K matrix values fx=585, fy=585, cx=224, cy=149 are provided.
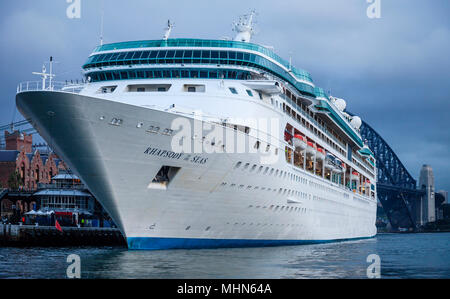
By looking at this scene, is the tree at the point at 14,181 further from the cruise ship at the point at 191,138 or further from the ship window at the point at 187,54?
the ship window at the point at 187,54

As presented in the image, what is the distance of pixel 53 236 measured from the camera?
3844 cm

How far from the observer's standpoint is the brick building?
70750mm

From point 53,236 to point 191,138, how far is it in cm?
1874

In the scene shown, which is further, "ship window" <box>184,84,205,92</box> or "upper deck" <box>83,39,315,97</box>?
"upper deck" <box>83,39,315,97</box>

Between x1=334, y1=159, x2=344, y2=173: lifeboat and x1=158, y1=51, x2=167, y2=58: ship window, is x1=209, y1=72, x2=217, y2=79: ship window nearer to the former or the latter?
x1=158, y1=51, x2=167, y2=58: ship window

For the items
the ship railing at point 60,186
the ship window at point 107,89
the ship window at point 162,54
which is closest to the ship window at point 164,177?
the ship window at point 107,89

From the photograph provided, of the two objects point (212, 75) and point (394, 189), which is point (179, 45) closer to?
point (212, 75)

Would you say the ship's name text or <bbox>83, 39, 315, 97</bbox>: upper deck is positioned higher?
<bbox>83, 39, 315, 97</bbox>: upper deck

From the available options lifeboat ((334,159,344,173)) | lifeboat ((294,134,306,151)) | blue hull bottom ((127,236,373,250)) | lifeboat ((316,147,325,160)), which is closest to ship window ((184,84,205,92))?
blue hull bottom ((127,236,373,250))

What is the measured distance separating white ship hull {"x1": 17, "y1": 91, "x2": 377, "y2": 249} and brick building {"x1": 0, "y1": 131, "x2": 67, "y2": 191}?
45.8m

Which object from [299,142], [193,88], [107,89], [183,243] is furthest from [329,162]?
[183,243]

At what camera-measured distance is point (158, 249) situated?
79.3 feet
